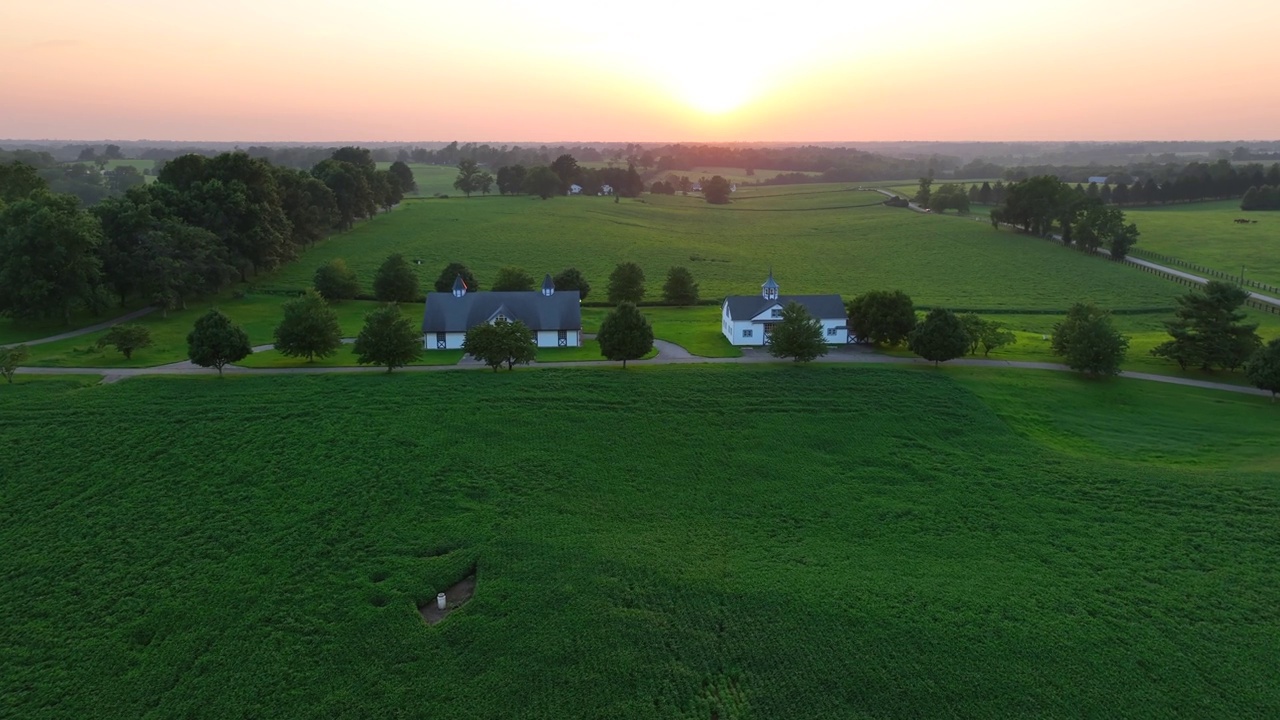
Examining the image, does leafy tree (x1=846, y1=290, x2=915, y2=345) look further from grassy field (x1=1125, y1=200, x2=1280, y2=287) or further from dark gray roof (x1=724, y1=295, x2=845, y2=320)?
grassy field (x1=1125, y1=200, x2=1280, y2=287)

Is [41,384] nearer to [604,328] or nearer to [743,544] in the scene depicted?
[604,328]

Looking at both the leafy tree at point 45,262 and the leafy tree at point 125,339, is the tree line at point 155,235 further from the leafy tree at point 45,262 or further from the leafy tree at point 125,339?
the leafy tree at point 125,339

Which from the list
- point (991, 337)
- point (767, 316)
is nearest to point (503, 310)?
point (767, 316)

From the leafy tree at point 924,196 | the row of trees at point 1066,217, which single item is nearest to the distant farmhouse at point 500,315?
the row of trees at point 1066,217

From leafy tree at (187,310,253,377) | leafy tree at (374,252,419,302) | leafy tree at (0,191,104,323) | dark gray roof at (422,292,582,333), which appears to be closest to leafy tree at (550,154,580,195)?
leafy tree at (374,252,419,302)

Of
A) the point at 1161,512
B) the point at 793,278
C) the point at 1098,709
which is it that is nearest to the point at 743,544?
the point at 1098,709

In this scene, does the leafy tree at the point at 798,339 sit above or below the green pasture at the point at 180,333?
above
